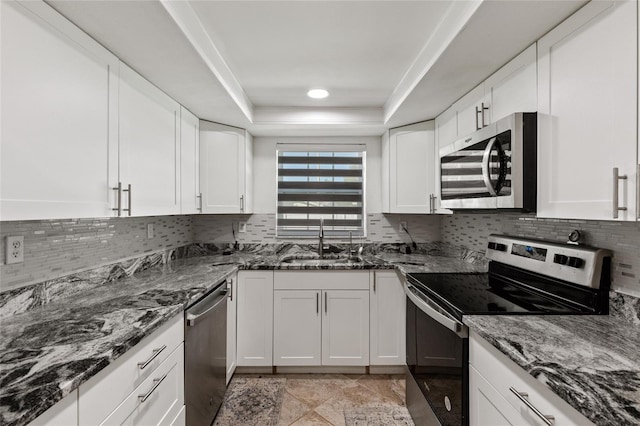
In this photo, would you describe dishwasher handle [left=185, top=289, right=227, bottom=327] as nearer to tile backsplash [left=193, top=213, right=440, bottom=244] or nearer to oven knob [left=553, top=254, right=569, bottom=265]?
tile backsplash [left=193, top=213, right=440, bottom=244]

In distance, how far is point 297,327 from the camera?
8.09 ft

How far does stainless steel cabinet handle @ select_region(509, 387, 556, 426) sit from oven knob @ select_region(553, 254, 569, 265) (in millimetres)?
770

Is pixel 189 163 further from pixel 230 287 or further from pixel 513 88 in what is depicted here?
pixel 513 88

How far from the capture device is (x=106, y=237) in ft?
6.06

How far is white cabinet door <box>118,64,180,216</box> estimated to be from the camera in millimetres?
1512

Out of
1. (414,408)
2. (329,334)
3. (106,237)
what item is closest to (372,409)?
(414,408)

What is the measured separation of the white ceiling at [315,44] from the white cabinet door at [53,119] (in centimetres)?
14

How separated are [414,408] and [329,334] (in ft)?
2.62

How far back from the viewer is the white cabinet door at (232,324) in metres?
2.26

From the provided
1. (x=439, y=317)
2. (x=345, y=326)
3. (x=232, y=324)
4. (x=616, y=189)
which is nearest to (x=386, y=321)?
(x=345, y=326)

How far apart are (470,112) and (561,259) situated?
3.31 ft

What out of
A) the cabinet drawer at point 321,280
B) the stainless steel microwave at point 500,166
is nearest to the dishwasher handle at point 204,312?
the cabinet drawer at point 321,280

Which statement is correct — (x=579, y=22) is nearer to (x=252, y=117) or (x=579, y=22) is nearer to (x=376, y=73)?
(x=376, y=73)

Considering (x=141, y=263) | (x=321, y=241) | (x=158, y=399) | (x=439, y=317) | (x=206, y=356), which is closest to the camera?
(x=158, y=399)
